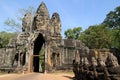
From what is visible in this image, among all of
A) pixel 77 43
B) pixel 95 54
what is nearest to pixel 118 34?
pixel 77 43

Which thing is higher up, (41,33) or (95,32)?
(95,32)

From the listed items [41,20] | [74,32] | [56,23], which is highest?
[74,32]

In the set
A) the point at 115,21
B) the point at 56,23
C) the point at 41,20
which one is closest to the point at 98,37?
the point at 115,21

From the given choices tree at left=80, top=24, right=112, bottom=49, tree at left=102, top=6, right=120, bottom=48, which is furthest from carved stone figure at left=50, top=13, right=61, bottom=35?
tree at left=80, top=24, right=112, bottom=49

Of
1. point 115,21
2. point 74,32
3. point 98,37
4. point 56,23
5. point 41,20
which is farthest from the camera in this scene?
point 74,32

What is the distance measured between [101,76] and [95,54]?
285 inches

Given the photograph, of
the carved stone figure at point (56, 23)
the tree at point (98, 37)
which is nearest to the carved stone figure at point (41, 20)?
the carved stone figure at point (56, 23)

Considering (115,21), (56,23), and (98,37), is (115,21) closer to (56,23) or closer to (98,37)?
(98,37)

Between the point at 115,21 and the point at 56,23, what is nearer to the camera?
the point at 56,23

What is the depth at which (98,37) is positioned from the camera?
62.1 meters

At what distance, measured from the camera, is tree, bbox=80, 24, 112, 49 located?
60.6 m

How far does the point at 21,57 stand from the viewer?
32188 millimetres

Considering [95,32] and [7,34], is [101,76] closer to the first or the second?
[95,32]

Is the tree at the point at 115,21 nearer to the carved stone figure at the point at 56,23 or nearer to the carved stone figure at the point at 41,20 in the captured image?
the carved stone figure at the point at 56,23
